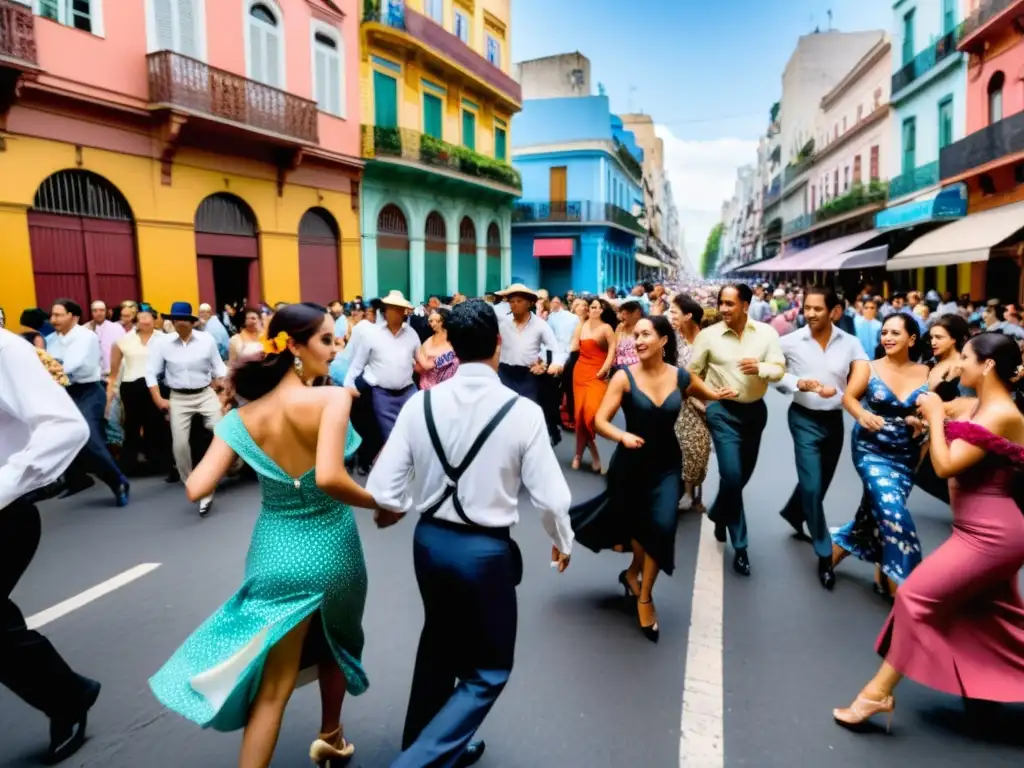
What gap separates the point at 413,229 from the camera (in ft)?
74.7

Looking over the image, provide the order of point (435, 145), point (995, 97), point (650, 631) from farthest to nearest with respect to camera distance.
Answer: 1. point (435, 145)
2. point (995, 97)
3. point (650, 631)

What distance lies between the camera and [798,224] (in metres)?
47.2

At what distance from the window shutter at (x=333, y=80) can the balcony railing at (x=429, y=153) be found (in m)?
1.23

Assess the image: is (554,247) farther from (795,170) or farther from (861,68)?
(795,170)

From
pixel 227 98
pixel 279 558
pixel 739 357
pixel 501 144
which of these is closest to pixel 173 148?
pixel 227 98

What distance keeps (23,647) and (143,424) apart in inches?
238

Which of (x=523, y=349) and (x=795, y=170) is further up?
(x=795, y=170)

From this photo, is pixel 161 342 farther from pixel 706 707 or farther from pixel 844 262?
pixel 844 262

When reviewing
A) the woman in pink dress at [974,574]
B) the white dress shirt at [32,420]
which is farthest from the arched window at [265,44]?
the woman in pink dress at [974,574]

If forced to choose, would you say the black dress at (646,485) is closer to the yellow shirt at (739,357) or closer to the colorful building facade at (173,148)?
the yellow shirt at (739,357)

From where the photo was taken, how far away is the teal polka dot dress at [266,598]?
2.43 metres

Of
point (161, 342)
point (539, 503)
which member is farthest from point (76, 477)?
point (539, 503)

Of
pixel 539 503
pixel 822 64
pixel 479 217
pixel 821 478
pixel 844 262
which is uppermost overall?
pixel 822 64

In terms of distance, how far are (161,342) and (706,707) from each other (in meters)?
5.97
